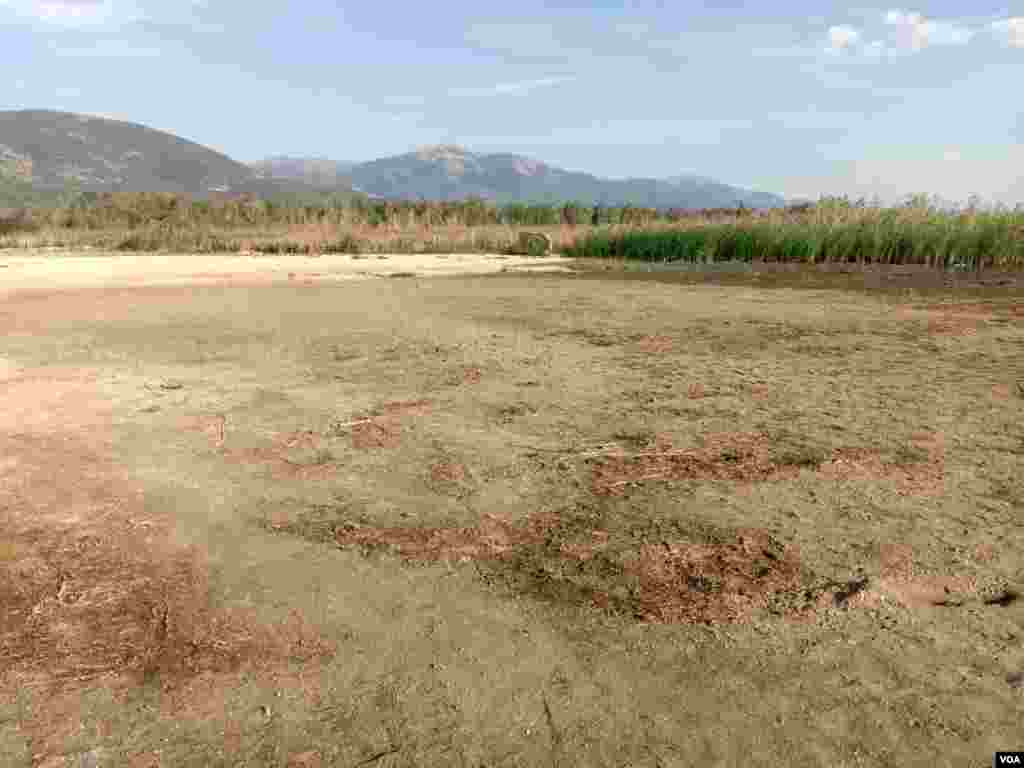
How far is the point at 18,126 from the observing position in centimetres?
14725

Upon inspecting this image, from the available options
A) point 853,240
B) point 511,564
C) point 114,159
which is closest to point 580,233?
point 853,240

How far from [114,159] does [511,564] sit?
164558 millimetres

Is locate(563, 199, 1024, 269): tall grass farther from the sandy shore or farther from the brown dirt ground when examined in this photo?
the brown dirt ground

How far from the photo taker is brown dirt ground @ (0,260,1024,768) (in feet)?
7.09

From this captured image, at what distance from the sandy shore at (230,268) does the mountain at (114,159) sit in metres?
109

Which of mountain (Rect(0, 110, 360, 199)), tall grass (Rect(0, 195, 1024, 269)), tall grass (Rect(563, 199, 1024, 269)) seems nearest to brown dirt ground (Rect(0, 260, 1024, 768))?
tall grass (Rect(563, 199, 1024, 269))

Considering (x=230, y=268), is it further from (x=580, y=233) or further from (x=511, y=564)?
(x=511, y=564)

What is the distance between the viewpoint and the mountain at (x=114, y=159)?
13138 centimetres

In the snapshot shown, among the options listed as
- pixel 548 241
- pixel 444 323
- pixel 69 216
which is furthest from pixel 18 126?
pixel 444 323

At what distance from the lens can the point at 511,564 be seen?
3.06 m

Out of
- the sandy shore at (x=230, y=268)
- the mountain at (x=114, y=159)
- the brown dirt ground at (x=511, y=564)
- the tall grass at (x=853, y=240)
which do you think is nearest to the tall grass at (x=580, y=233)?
the tall grass at (x=853, y=240)

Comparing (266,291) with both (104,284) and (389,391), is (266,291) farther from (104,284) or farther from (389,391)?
(389,391)

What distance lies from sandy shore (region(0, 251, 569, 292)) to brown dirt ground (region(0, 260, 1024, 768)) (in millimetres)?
8802

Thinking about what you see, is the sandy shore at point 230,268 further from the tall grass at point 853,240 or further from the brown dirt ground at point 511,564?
the brown dirt ground at point 511,564
